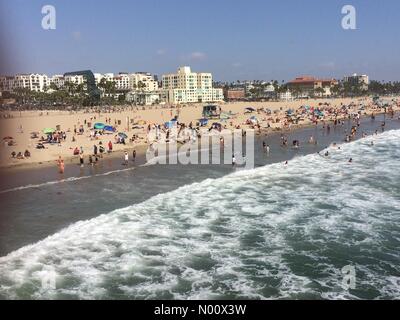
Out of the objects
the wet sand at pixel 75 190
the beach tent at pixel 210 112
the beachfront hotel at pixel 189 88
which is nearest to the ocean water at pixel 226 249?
the wet sand at pixel 75 190

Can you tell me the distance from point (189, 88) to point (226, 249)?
146 meters

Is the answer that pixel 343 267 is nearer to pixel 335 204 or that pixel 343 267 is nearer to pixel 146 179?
pixel 335 204

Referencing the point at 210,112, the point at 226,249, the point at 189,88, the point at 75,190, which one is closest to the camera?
the point at 226,249

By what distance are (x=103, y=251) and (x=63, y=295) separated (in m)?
3.05

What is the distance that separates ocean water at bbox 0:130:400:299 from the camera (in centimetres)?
1080

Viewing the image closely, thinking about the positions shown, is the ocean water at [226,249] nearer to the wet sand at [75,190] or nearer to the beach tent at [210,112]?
the wet sand at [75,190]

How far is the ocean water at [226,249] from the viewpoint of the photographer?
10.8 meters

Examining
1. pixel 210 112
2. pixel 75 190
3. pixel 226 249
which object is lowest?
pixel 226 249

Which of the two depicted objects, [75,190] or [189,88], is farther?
[189,88]

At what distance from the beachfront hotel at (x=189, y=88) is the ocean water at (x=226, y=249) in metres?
124

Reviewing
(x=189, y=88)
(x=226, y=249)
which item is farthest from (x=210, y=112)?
(x=189, y=88)

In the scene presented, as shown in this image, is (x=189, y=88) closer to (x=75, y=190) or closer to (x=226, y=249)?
(x=75, y=190)

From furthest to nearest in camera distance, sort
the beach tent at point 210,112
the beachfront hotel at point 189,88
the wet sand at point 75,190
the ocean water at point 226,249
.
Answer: the beachfront hotel at point 189,88
the beach tent at point 210,112
the wet sand at point 75,190
the ocean water at point 226,249

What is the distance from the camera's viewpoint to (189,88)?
15675 cm
